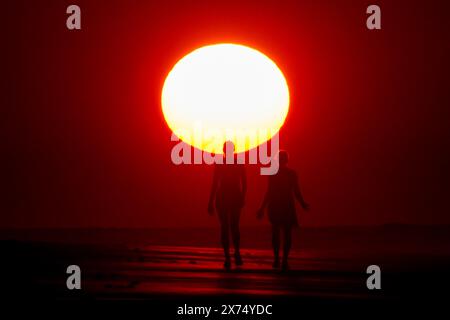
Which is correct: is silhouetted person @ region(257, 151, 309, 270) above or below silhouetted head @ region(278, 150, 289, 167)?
below

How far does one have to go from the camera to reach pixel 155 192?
975 inches

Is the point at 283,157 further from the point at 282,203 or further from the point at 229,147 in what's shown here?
the point at 229,147

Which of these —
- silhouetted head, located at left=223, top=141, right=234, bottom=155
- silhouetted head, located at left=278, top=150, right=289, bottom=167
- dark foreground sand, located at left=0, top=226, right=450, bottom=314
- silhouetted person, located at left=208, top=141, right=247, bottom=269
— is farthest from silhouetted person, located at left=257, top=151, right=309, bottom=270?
silhouetted head, located at left=223, top=141, right=234, bottom=155

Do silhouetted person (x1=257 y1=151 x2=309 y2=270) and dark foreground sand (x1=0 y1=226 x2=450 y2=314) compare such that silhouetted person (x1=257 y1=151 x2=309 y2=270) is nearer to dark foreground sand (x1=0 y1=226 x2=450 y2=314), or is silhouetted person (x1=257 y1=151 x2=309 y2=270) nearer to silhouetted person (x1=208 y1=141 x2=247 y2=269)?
silhouetted person (x1=208 y1=141 x2=247 y2=269)

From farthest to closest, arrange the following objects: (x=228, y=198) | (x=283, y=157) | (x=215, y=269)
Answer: (x=228, y=198) → (x=283, y=157) → (x=215, y=269)

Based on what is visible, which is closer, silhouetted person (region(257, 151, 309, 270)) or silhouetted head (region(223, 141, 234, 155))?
silhouetted head (region(223, 141, 234, 155))

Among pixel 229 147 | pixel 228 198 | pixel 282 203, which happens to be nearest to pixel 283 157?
pixel 282 203

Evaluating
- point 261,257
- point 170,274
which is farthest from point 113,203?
point 170,274

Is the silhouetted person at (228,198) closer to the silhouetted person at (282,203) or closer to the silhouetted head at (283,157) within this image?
the silhouetted person at (282,203)

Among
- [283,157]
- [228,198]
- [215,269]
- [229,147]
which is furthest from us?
[228,198]

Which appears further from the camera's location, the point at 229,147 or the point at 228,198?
the point at 228,198

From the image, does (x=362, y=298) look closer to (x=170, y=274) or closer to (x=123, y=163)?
(x=170, y=274)

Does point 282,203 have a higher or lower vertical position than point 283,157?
lower

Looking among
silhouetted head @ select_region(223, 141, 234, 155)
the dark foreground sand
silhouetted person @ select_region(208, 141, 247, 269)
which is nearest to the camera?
the dark foreground sand
